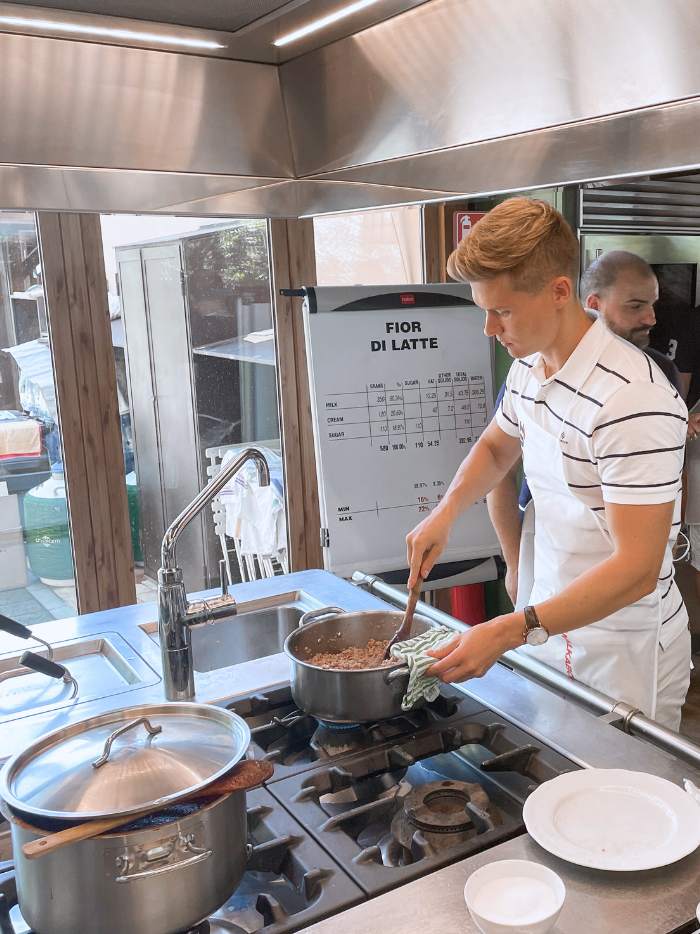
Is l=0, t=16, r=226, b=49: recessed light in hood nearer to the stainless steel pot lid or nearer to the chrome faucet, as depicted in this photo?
the chrome faucet

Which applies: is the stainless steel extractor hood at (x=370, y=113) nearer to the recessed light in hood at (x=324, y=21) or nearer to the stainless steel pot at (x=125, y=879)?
the recessed light in hood at (x=324, y=21)

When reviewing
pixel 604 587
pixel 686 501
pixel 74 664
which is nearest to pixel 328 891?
pixel 604 587

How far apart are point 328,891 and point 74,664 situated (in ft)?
3.16

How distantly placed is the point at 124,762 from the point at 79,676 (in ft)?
2.46

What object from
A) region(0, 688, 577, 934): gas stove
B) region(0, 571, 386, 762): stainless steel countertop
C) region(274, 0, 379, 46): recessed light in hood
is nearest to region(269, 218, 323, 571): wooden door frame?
region(0, 571, 386, 762): stainless steel countertop

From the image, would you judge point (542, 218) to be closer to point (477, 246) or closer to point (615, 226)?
point (477, 246)

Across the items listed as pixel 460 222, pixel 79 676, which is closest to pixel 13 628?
pixel 79 676

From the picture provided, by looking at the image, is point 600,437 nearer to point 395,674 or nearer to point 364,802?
point 395,674

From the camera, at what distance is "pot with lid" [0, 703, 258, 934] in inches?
34.2

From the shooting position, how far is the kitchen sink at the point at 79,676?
1561 mm

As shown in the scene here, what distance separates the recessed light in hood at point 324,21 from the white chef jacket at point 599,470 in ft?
2.30

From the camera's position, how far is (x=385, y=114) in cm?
133

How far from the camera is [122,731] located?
1.02 m

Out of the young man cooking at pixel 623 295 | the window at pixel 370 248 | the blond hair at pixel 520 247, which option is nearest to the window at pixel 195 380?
the window at pixel 370 248
